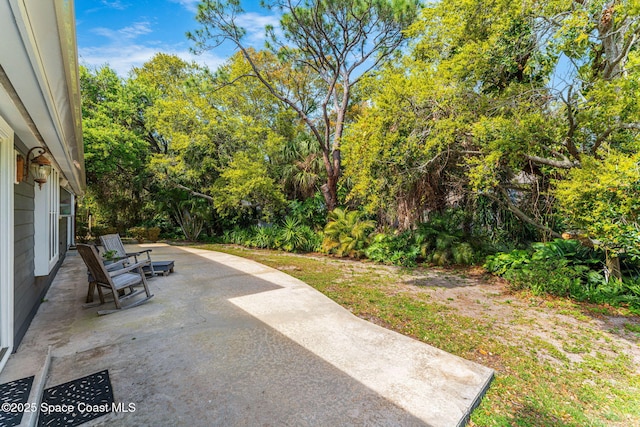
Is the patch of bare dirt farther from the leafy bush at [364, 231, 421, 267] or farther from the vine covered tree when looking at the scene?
the vine covered tree

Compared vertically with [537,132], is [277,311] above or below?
below

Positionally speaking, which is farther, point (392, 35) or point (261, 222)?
point (261, 222)

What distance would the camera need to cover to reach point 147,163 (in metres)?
13.6

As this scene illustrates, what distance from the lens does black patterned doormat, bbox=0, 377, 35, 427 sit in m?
1.83

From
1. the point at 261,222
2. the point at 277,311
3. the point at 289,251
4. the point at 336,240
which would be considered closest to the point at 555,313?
the point at 277,311

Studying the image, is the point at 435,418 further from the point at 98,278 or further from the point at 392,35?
the point at 392,35

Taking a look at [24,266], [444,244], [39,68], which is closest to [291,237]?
[444,244]

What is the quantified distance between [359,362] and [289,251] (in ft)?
27.2

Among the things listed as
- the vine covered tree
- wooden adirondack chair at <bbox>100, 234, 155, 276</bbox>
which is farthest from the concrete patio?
the vine covered tree

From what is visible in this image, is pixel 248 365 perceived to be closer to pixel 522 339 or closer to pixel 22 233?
pixel 22 233

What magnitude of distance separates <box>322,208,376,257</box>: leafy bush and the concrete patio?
195 inches

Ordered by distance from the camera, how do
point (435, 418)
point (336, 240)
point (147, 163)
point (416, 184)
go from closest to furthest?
point (435, 418) → point (416, 184) → point (336, 240) → point (147, 163)

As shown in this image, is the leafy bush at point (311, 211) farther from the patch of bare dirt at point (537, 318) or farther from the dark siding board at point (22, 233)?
the dark siding board at point (22, 233)

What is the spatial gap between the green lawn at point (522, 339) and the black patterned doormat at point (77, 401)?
279 cm
